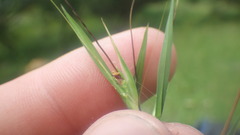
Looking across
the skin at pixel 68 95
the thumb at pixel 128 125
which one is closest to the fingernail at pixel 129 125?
the thumb at pixel 128 125

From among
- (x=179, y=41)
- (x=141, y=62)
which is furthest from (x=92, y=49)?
(x=179, y=41)

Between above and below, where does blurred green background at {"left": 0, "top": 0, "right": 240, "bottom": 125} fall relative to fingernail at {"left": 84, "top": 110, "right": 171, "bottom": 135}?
below

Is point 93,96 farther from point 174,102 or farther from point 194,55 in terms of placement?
point 194,55

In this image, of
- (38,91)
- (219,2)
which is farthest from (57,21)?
(38,91)

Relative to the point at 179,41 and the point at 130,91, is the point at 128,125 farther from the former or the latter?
the point at 179,41

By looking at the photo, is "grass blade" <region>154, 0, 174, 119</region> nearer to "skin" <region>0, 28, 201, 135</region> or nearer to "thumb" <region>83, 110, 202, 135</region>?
"thumb" <region>83, 110, 202, 135</region>

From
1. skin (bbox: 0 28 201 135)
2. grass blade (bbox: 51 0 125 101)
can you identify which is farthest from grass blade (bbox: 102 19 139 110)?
skin (bbox: 0 28 201 135)
